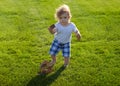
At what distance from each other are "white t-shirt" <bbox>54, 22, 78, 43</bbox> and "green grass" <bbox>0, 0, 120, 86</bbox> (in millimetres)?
855

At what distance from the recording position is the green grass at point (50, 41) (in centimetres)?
721

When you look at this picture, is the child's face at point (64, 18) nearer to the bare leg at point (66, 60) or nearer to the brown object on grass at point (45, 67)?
the bare leg at point (66, 60)

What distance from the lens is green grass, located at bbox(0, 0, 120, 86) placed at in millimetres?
7211

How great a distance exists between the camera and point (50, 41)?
867 cm

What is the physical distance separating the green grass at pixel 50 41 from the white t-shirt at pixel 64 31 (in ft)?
2.81

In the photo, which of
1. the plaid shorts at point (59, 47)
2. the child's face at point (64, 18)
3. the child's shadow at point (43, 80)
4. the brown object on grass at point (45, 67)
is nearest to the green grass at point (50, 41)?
the child's shadow at point (43, 80)

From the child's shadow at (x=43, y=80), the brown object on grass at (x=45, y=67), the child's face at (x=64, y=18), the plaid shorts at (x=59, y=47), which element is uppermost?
the child's face at (x=64, y=18)

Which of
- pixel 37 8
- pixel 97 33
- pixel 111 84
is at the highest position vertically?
pixel 37 8

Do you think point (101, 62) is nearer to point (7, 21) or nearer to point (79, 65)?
point (79, 65)

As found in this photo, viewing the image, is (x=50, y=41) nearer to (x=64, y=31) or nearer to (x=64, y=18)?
(x=64, y=31)

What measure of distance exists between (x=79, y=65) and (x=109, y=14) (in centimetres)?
339

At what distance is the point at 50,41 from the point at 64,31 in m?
1.76

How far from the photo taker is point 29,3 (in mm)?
11062

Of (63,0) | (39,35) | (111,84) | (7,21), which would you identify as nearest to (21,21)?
(7,21)
